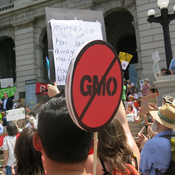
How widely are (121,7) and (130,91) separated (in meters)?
6.48

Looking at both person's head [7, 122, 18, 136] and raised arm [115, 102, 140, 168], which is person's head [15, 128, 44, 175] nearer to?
raised arm [115, 102, 140, 168]

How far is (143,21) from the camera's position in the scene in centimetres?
1389

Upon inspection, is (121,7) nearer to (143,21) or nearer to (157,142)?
(143,21)

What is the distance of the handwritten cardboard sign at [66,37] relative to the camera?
283 centimetres

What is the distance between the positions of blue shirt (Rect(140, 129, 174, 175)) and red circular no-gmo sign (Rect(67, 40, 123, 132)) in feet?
4.51

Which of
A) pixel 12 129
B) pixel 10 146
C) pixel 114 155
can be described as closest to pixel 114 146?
pixel 114 155

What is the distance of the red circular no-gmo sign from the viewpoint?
3.22 feet

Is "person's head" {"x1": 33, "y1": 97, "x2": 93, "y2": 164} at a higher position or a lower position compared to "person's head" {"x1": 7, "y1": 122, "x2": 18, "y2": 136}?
higher

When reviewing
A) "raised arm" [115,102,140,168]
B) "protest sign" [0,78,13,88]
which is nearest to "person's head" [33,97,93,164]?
"raised arm" [115,102,140,168]

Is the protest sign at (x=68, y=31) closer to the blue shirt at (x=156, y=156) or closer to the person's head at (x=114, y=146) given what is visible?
the person's head at (x=114, y=146)

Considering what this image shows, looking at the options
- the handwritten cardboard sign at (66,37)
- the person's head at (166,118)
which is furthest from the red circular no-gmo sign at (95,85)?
the handwritten cardboard sign at (66,37)

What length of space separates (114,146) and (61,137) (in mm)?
898

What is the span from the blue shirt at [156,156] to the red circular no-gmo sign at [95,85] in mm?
1374

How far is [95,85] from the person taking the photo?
1.05 m
